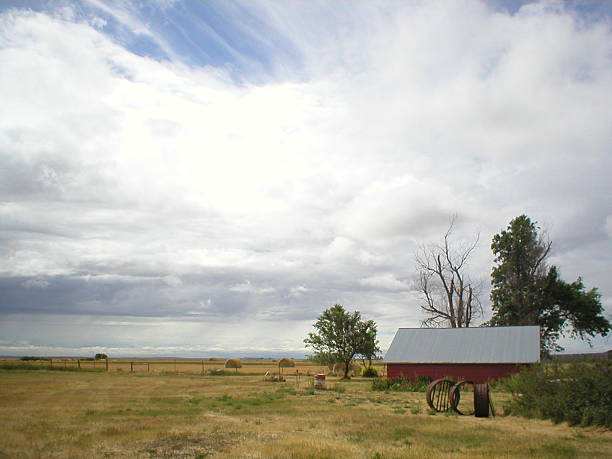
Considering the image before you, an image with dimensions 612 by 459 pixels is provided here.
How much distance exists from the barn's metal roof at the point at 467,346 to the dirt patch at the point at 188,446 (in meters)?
30.9

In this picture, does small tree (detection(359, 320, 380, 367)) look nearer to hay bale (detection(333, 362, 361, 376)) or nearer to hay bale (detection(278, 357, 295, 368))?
hay bale (detection(333, 362, 361, 376))

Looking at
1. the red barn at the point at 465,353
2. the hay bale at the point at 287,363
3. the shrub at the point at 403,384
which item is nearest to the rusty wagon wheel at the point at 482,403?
the shrub at the point at 403,384

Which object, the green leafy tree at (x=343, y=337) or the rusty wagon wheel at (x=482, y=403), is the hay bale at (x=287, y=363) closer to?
the green leafy tree at (x=343, y=337)

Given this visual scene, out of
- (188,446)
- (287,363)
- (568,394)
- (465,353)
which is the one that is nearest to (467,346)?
(465,353)

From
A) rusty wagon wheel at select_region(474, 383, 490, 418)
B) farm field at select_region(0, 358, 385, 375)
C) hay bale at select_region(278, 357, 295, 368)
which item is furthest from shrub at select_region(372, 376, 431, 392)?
hay bale at select_region(278, 357, 295, 368)

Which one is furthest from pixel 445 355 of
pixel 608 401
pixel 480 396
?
pixel 608 401

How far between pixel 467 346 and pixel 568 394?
24.0 metres

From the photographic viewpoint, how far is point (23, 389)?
1316 inches

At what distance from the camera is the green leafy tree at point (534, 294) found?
5734cm

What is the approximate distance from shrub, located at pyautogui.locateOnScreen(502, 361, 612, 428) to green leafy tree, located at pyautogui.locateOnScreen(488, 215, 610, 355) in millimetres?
34627

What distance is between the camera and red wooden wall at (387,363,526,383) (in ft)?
137

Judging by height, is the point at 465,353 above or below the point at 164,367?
above

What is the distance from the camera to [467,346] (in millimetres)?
44969

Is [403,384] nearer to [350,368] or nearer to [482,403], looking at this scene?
[482,403]
